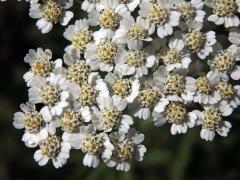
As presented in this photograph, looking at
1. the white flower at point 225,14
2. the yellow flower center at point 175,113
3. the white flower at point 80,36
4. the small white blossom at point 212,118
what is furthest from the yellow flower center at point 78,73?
the white flower at point 225,14

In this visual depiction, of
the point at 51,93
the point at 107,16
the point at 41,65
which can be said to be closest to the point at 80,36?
the point at 107,16

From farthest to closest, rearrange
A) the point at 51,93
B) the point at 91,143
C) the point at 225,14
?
the point at 225,14 < the point at 51,93 < the point at 91,143

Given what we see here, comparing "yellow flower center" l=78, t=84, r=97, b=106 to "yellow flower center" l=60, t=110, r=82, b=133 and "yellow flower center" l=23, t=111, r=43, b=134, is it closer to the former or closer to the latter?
"yellow flower center" l=60, t=110, r=82, b=133

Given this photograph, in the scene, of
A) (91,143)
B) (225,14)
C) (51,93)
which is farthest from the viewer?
(225,14)

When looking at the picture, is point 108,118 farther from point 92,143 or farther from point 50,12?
point 50,12

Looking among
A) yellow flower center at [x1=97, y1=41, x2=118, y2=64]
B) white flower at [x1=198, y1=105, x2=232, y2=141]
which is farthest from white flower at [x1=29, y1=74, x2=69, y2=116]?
white flower at [x1=198, y1=105, x2=232, y2=141]

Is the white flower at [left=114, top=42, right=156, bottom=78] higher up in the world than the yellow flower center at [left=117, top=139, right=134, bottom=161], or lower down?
higher up

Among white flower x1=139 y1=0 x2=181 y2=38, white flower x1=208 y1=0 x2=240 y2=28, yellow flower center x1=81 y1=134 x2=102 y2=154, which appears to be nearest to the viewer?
yellow flower center x1=81 y1=134 x2=102 y2=154
